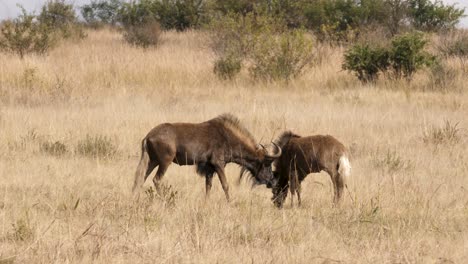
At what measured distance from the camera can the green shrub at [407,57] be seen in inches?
715

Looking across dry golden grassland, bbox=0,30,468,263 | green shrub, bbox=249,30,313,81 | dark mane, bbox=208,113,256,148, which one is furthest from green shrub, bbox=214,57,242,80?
dark mane, bbox=208,113,256,148

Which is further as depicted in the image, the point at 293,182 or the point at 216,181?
the point at 216,181

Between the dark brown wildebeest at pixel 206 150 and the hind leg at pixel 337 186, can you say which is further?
the dark brown wildebeest at pixel 206 150

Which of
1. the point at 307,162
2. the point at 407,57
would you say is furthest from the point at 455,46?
the point at 307,162

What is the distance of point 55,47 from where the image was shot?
974 inches

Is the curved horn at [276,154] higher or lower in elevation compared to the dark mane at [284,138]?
lower

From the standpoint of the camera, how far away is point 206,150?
8.00m

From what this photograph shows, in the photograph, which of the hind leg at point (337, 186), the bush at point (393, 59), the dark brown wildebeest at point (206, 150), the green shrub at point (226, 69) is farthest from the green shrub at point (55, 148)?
the bush at point (393, 59)

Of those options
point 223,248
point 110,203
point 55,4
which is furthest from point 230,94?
point 55,4

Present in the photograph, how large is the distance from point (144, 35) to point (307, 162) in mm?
23639

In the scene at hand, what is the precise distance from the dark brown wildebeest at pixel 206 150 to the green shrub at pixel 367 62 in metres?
10.6

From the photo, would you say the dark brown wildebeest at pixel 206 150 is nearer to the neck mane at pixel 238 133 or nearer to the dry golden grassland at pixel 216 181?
the neck mane at pixel 238 133

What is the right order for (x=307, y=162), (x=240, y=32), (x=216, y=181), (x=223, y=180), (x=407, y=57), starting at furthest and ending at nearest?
1. (x=240, y=32)
2. (x=407, y=57)
3. (x=216, y=181)
4. (x=223, y=180)
5. (x=307, y=162)

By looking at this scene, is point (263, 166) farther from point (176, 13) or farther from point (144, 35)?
point (176, 13)
